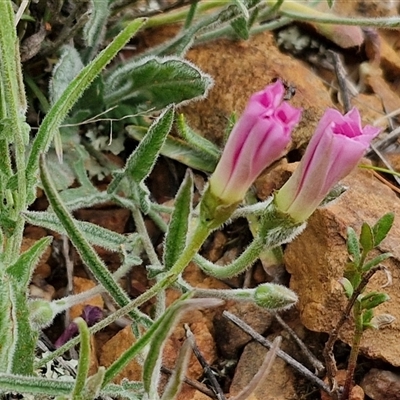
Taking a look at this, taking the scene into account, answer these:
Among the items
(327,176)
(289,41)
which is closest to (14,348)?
(327,176)

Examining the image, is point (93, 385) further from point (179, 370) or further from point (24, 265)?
point (24, 265)

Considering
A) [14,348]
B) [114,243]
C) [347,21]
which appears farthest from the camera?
[347,21]

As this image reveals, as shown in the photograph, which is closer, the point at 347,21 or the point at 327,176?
the point at 327,176

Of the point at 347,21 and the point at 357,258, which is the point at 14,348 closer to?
the point at 357,258

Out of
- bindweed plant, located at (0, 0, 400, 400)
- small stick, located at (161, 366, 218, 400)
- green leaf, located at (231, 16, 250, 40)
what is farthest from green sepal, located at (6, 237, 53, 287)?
green leaf, located at (231, 16, 250, 40)

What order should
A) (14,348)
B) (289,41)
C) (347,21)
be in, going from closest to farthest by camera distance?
(14,348), (347,21), (289,41)

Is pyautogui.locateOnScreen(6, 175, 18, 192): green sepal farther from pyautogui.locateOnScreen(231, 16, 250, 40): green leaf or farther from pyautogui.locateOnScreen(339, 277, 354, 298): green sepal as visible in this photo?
pyautogui.locateOnScreen(231, 16, 250, 40): green leaf

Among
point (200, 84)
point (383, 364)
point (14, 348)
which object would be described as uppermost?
point (200, 84)
